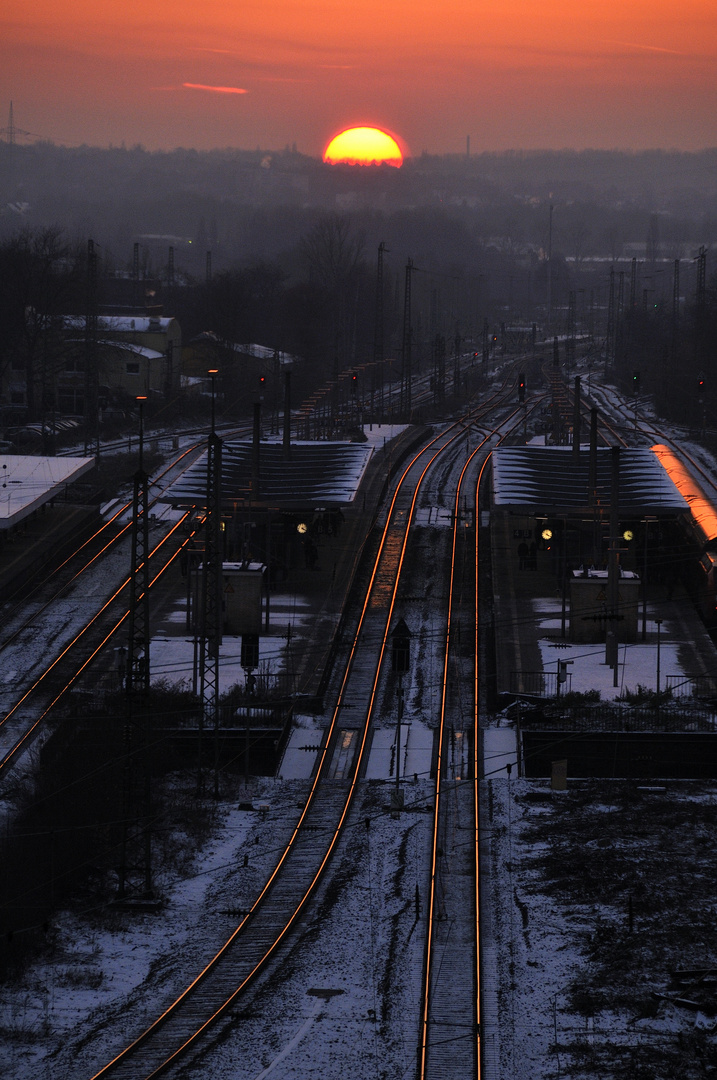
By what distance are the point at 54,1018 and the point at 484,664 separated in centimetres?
1666

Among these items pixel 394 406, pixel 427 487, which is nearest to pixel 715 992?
pixel 427 487

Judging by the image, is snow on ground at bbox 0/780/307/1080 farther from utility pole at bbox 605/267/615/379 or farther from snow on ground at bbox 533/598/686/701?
utility pole at bbox 605/267/615/379

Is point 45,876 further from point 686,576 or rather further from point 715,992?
point 686,576

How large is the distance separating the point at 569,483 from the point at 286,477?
893 centimetres

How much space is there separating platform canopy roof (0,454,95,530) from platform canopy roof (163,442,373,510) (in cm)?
388

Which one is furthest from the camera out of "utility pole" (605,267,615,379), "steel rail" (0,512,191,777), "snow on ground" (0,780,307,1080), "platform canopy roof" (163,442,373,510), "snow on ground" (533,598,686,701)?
"utility pole" (605,267,615,379)

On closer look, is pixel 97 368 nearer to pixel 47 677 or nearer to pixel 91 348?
pixel 91 348

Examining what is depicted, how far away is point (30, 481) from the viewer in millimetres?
43438

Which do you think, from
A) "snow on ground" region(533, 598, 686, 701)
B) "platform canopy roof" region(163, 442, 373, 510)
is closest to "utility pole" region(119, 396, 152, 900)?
"snow on ground" region(533, 598, 686, 701)

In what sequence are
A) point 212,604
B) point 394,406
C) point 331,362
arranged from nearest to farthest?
point 212,604 < point 394,406 < point 331,362

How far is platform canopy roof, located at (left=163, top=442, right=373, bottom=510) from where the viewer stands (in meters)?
38.7

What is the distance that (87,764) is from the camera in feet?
78.3

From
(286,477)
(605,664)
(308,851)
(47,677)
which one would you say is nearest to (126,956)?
(308,851)

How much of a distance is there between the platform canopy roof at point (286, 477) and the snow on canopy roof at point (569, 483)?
4629mm
